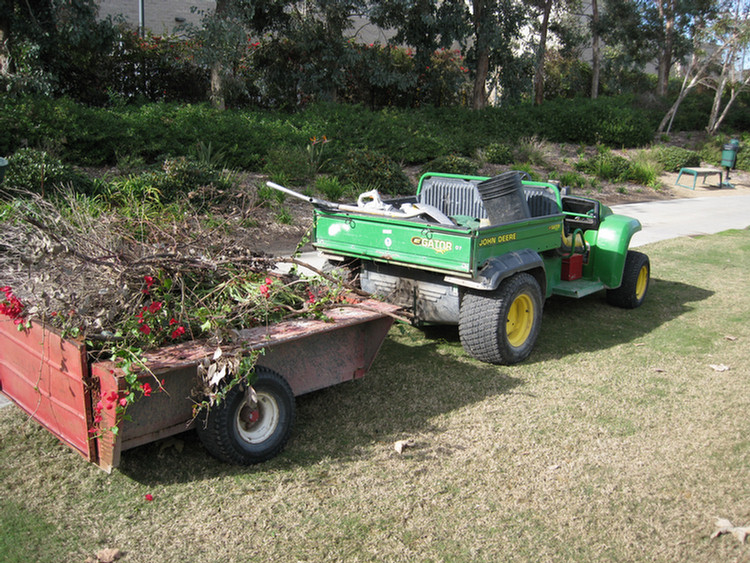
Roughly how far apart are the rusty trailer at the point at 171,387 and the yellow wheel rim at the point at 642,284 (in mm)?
4379

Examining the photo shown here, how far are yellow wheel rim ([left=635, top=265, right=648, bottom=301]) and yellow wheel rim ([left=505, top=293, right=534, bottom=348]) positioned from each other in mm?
2313

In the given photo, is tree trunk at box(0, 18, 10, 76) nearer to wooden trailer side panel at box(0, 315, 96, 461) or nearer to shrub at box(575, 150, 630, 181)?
→ wooden trailer side panel at box(0, 315, 96, 461)

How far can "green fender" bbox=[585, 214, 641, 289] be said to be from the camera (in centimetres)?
705

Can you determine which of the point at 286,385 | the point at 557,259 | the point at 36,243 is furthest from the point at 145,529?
the point at 557,259

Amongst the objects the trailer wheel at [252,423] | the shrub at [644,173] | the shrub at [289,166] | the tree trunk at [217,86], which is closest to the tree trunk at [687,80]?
the shrub at [644,173]

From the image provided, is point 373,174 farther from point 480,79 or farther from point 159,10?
point 159,10

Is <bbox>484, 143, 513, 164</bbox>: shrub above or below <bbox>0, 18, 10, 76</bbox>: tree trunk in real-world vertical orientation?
below

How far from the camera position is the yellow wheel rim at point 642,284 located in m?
7.65

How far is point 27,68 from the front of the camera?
12.5m

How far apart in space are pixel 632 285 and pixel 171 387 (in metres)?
5.50

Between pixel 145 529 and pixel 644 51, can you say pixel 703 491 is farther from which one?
pixel 644 51

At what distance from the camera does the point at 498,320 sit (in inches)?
211

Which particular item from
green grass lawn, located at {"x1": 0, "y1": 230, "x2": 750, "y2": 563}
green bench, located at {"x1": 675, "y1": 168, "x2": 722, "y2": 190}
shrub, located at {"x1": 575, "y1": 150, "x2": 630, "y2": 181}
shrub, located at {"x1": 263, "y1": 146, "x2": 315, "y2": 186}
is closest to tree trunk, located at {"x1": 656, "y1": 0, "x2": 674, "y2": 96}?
green bench, located at {"x1": 675, "y1": 168, "x2": 722, "y2": 190}

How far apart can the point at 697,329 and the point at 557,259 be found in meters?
1.74
